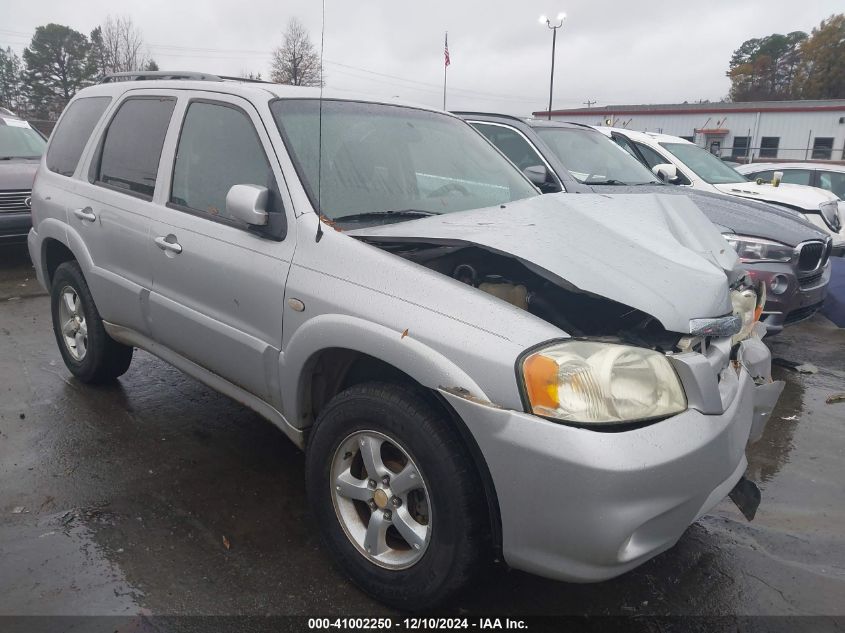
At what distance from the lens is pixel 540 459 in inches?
77.8

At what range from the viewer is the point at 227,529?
2.97 m

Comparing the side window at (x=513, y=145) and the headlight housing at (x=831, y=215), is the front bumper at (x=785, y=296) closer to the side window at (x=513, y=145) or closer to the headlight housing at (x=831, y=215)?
the side window at (x=513, y=145)

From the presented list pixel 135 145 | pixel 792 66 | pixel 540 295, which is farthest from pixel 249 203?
pixel 792 66

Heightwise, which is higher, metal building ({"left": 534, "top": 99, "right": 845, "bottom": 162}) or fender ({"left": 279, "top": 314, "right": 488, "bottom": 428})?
metal building ({"left": 534, "top": 99, "right": 845, "bottom": 162})

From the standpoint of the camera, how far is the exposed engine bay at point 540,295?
2404mm

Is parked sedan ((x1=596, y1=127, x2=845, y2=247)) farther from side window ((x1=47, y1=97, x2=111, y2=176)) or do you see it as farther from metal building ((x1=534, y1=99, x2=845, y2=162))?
metal building ((x1=534, y1=99, x2=845, y2=162))

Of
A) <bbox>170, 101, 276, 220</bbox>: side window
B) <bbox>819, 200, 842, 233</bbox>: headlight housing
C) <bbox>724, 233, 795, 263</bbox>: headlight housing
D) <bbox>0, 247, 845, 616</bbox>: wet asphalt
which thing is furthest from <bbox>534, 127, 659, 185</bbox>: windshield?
<bbox>170, 101, 276, 220</bbox>: side window

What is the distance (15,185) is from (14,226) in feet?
1.82

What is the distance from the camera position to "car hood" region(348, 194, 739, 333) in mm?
2311

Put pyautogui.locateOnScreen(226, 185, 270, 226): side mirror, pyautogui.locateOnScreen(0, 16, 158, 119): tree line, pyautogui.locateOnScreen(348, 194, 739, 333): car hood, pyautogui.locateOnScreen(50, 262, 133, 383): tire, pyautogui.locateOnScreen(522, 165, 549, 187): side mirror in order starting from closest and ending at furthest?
pyautogui.locateOnScreen(348, 194, 739, 333): car hood → pyautogui.locateOnScreen(226, 185, 270, 226): side mirror → pyautogui.locateOnScreen(50, 262, 133, 383): tire → pyautogui.locateOnScreen(522, 165, 549, 187): side mirror → pyautogui.locateOnScreen(0, 16, 158, 119): tree line

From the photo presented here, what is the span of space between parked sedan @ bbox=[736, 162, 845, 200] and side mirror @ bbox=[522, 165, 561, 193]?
22.3 feet

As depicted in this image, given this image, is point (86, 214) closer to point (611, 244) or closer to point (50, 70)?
point (611, 244)

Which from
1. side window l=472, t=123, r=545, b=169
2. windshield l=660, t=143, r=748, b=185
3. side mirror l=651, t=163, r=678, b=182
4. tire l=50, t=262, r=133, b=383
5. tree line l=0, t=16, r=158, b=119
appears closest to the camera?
tire l=50, t=262, r=133, b=383

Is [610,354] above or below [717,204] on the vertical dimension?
below
